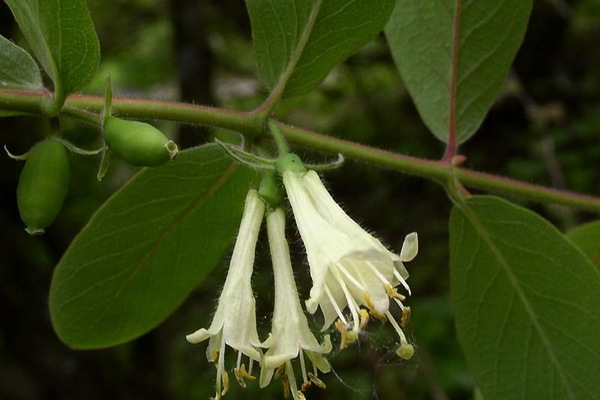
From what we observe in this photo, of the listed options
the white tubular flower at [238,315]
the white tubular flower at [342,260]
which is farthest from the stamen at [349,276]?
the white tubular flower at [238,315]

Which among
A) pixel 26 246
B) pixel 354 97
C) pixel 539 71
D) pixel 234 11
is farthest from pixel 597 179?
pixel 26 246

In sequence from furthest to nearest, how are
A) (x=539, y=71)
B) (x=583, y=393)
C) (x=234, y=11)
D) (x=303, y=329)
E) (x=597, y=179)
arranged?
(x=539, y=71), (x=234, y=11), (x=597, y=179), (x=583, y=393), (x=303, y=329)

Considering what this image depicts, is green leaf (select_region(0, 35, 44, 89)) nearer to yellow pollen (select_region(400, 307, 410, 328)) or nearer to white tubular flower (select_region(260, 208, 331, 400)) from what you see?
white tubular flower (select_region(260, 208, 331, 400))

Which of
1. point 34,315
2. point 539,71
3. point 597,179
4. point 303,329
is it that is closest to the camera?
point 303,329

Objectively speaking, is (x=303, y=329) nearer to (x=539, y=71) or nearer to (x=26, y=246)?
(x=26, y=246)

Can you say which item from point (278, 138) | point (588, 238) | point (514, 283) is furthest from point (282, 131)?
point (588, 238)
